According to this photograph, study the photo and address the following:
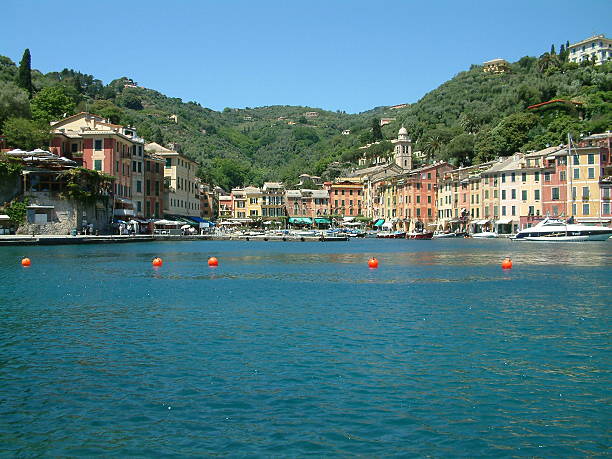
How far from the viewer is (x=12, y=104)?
79250mm

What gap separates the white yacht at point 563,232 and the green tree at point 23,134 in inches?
2491

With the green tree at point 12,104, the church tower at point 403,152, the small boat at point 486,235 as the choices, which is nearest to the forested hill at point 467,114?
the green tree at point 12,104

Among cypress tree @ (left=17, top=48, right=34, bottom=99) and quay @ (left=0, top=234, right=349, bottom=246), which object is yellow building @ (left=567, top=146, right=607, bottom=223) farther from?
cypress tree @ (left=17, top=48, right=34, bottom=99)

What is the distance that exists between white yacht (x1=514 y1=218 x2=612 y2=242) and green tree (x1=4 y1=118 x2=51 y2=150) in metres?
63.3

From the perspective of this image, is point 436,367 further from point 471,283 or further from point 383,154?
point 383,154

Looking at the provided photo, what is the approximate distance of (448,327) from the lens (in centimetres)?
1898

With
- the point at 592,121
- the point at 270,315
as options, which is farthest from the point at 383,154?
the point at 270,315

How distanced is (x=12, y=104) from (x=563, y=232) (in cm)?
7329

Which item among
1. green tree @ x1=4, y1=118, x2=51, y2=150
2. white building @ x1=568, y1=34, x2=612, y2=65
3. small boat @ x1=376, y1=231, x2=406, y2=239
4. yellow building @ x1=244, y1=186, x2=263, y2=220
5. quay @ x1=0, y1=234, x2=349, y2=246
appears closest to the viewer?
quay @ x1=0, y1=234, x2=349, y2=246

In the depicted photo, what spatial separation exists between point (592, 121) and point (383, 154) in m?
71.6

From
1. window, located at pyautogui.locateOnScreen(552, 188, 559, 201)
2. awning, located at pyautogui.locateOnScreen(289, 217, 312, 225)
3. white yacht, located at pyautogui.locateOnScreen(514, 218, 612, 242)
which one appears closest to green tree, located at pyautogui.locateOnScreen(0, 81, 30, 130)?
awning, located at pyautogui.locateOnScreen(289, 217, 312, 225)

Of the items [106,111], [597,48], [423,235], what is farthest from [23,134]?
[597,48]

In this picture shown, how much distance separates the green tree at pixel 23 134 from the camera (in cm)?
7250

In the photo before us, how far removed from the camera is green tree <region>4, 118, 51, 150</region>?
238 ft
